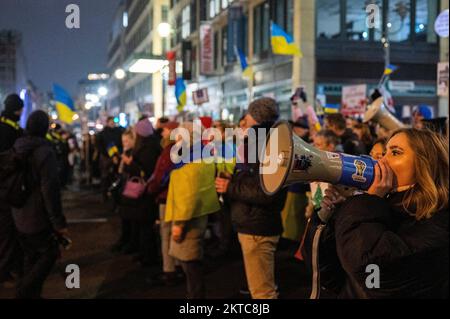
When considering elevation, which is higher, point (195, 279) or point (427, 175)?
point (427, 175)

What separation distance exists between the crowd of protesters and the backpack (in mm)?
84

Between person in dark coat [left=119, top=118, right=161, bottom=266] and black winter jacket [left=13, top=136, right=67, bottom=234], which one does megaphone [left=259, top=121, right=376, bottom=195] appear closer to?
black winter jacket [left=13, top=136, right=67, bottom=234]

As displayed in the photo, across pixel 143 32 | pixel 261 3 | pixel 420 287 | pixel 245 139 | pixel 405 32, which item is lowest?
pixel 420 287

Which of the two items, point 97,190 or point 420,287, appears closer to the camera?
point 420,287

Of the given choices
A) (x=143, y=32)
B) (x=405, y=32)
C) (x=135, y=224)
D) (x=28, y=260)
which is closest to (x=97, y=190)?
(x=135, y=224)

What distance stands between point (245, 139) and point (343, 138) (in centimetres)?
315

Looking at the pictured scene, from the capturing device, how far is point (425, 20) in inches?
927

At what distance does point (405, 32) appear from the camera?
2355 cm

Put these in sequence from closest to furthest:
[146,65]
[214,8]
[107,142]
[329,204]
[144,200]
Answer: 1. [329,204]
2. [144,200]
3. [107,142]
4. [146,65]
5. [214,8]

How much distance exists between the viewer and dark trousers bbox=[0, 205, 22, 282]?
5598mm

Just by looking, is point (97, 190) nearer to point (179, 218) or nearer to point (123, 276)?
point (123, 276)

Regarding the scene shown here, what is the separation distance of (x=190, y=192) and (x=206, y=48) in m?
28.1

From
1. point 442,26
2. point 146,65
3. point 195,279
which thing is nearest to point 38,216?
point 195,279

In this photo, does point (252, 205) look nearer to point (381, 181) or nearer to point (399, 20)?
point (381, 181)
